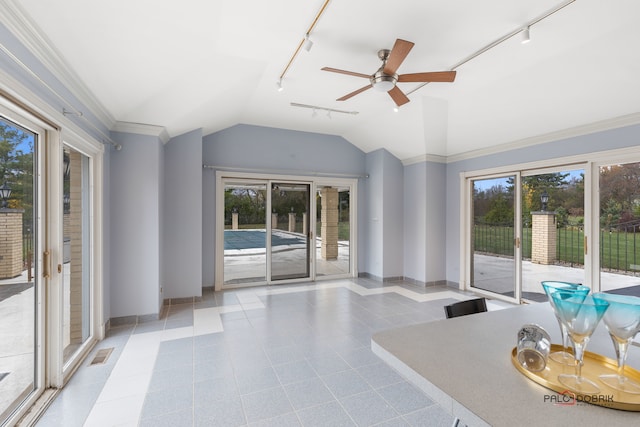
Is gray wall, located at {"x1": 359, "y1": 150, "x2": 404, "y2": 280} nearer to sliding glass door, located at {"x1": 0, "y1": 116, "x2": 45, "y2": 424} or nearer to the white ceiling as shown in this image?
the white ceiling

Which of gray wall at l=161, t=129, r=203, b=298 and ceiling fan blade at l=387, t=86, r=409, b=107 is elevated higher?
ceiling fan blade at l=387, t=86, r=409, b=107

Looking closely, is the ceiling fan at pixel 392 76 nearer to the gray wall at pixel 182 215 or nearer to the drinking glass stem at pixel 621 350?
the drinking glass stem at pixel 621 350

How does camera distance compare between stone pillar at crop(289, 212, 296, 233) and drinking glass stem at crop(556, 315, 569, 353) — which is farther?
stone pillar at crop(289, 212, 296, 233)

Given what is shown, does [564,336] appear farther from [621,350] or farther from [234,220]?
[234,220]

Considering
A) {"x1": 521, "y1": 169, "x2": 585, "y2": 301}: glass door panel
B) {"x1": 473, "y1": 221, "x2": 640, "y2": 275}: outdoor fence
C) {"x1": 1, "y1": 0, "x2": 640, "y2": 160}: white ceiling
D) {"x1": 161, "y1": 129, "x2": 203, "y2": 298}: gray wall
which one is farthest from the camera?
{"x1": 161, "y1": 129, "x2": 203, "y2": 298}: gray wall

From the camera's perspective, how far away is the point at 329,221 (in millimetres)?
6473

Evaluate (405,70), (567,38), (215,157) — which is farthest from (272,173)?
(567,38)

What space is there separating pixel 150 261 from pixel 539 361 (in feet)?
12.8

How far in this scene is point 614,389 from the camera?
85 cm

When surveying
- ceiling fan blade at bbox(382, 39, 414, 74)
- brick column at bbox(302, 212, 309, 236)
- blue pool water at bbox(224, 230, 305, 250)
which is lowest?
blue pool water at bbox(224, 230, 305, 250)

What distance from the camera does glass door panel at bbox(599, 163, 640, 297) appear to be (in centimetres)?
347

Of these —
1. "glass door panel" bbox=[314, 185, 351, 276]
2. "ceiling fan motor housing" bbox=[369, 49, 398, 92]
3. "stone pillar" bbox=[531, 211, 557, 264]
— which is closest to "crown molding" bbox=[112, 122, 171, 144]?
"ceiling fan motor housing" bbox=[369, 49, 398, 92]

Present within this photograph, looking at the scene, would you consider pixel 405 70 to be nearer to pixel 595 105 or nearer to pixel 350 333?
pixel 595 105

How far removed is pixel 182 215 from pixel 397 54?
11.8 feet
